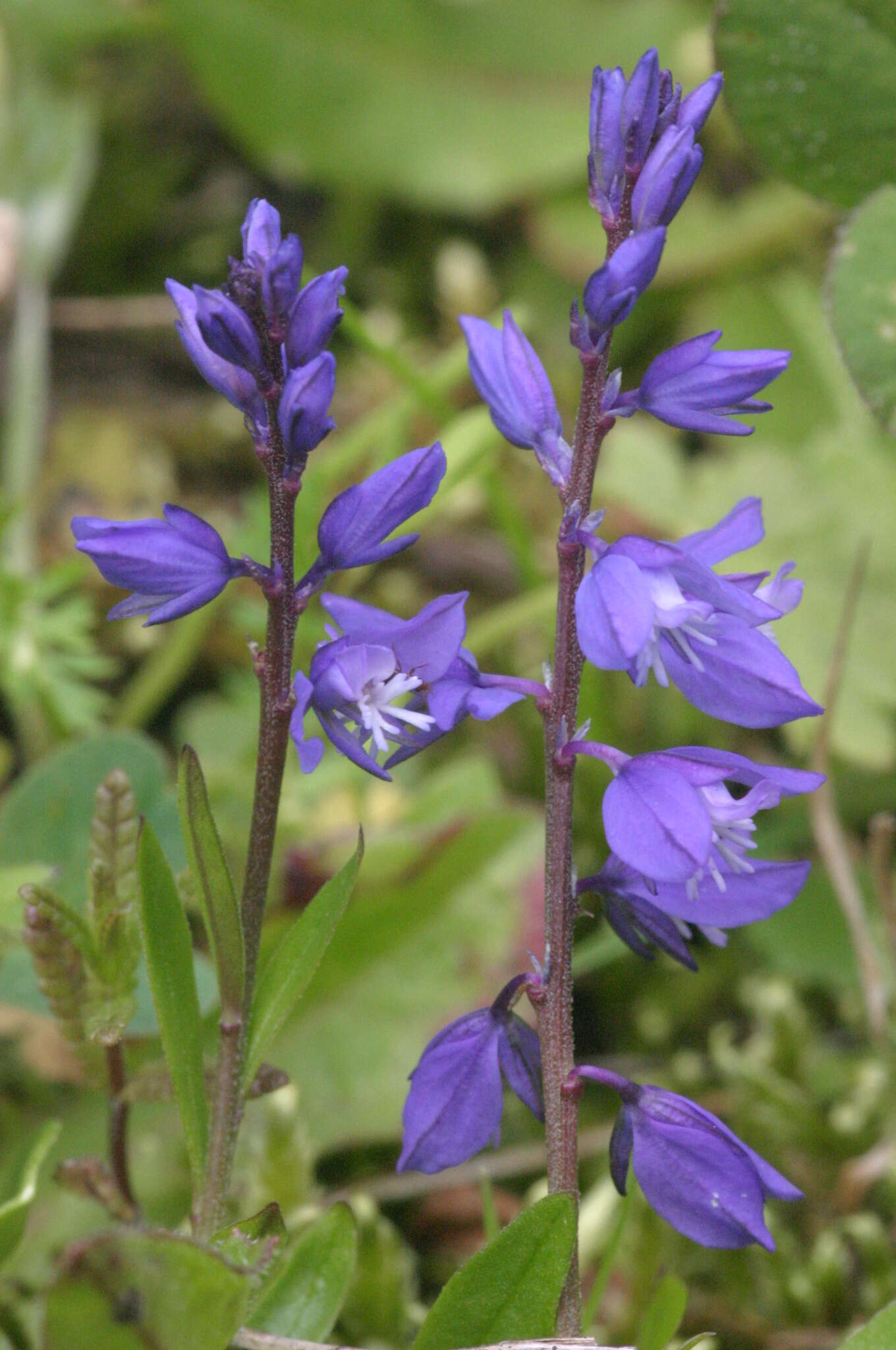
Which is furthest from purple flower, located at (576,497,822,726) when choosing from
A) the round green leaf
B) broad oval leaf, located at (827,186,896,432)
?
the round green leaf

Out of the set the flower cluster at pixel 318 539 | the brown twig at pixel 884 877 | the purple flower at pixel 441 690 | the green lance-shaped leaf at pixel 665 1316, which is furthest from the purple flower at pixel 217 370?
the brown twig at pixel 884 877

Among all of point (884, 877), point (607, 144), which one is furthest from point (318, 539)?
point (884, 877)

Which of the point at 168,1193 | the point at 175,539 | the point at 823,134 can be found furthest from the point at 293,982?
the point at 823,134

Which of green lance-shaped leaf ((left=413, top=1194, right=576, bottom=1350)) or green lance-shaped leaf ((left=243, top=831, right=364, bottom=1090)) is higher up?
green lance-shaped leaf ((left=243, top=831, right=364, bottom=1090))

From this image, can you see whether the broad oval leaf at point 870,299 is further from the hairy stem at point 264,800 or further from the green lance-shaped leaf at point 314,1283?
the green lance-shaped leaf at point 314,1283

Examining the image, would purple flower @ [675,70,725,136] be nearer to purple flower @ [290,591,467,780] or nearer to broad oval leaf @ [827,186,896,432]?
purple flower @ [290,591,467,780]

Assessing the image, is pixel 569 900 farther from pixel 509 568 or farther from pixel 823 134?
pixel 509 568
